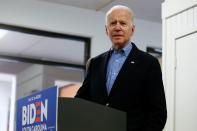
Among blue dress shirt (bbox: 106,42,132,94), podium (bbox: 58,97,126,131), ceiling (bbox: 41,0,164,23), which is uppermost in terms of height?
ceiling (bbox: 41,0,164,23)

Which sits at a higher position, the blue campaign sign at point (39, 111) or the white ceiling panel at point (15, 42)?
the white ceiling panel at point (15, 42)

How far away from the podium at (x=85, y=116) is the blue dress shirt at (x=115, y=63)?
185mm

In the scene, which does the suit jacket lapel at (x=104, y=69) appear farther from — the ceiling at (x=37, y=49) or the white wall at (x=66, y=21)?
the ceiling at (x=37, y=49)

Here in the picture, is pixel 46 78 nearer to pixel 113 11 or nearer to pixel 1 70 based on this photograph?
pixel 1 70

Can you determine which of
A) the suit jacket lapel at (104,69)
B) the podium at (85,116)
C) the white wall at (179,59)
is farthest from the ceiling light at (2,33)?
Answer: the podium at (85,116)

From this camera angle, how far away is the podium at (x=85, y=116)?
1.30m

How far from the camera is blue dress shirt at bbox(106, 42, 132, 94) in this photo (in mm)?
1597

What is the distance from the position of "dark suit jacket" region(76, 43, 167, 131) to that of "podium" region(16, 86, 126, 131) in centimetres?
9

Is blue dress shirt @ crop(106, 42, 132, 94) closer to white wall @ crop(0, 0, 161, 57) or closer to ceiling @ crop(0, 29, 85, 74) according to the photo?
white wall @ crop(0, 0, 161, 57)

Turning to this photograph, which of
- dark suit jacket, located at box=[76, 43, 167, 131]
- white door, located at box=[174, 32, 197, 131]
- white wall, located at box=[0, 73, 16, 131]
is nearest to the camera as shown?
dark suit jacket, located at box=[76, 43, 167, 131]

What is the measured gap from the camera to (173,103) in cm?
238

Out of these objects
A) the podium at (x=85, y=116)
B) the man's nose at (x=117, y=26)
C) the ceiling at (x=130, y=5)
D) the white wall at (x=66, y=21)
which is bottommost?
the podium at (x=85, y=116)

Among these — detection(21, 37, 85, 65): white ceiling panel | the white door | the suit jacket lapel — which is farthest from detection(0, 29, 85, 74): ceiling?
the suit jacket lapel

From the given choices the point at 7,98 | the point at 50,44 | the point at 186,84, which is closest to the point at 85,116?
the point at 186,84
